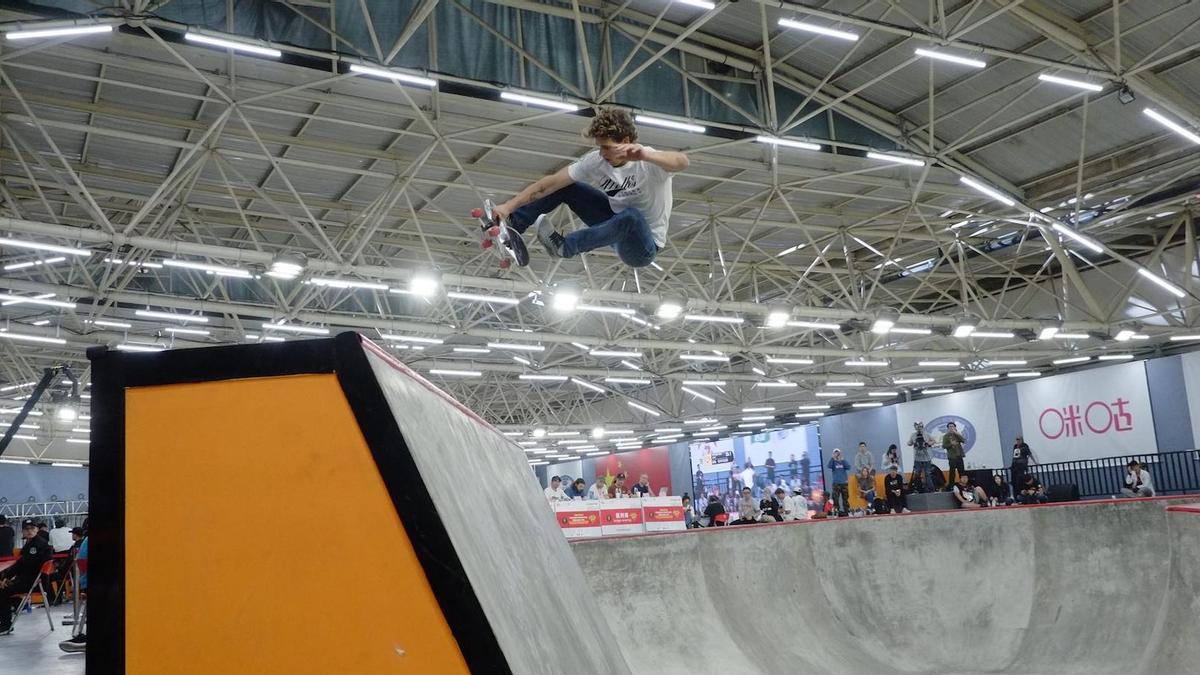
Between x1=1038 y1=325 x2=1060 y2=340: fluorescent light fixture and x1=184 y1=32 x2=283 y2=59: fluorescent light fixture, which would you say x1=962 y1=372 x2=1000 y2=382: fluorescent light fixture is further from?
→ x1=184 y1=32 x2=283 y2=59: fluorescent light fixture

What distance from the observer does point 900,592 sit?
37.8 ft

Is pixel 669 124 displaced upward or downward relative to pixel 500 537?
upward

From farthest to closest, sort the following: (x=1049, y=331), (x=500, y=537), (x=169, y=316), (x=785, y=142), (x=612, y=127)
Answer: (x=1049, y=331), (x=169, y=316), (x=785, y=142), (x=612, y=127), (x=500, y=537)

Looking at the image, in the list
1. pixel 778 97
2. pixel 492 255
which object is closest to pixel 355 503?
pixel 778 97

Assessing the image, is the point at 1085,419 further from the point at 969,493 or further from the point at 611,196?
the point at 611,196

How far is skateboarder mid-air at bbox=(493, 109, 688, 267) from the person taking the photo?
464cm

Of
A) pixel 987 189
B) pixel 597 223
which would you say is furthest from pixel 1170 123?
pixel 597 223

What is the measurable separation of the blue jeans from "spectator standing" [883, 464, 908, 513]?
12.2 meters

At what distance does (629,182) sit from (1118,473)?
890 inches

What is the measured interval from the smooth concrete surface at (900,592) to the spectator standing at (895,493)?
4.27 meters

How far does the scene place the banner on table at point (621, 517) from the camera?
16500 mm

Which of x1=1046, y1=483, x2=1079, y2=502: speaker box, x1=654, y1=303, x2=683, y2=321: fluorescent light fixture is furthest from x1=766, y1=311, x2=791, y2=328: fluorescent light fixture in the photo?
x1=1046, y1=483, x2=1079, y2=502: speaker box

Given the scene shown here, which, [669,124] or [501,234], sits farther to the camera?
[669,124]

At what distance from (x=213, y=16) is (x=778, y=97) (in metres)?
8.07
